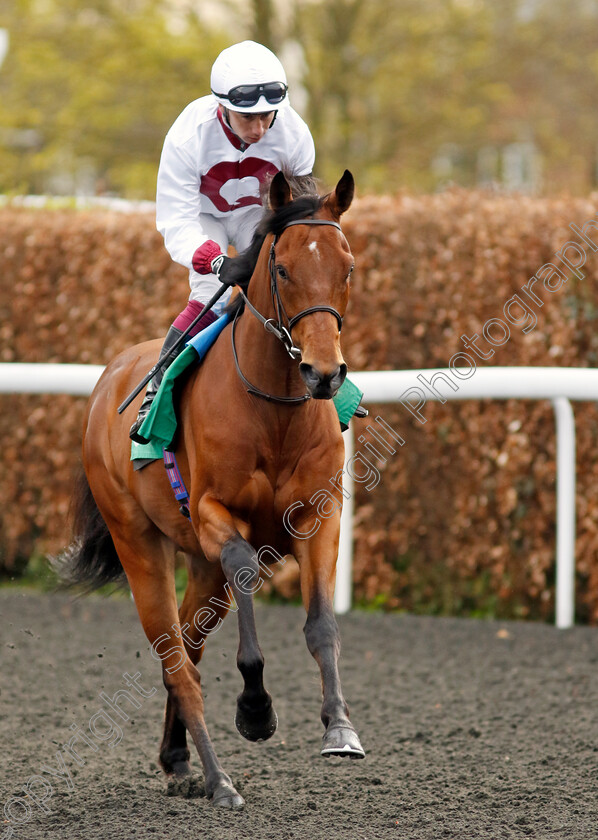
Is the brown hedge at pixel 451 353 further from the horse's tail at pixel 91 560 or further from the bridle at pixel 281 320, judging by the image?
the bridle at pixel 281 320

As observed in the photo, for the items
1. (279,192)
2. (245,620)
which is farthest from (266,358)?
(245,620)

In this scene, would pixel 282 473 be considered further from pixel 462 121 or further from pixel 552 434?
pixel 462 121

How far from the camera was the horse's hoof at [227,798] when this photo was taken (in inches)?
144

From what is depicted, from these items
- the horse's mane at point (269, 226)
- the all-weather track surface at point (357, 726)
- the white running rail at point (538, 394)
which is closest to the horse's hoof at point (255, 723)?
the all-weather track surface at point (357, 726)

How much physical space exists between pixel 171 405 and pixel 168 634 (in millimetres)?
912

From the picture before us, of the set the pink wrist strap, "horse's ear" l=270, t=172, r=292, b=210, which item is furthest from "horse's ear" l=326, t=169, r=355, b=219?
the pink wrist strap

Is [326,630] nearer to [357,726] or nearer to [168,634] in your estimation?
[168,634]

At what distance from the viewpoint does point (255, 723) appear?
10.9 ft

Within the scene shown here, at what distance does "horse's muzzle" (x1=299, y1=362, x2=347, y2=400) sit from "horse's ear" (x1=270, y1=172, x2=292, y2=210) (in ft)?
2.02

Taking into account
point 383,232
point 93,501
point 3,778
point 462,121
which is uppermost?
point 462,121

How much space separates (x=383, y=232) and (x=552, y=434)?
158 centimetres

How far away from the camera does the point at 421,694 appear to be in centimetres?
519

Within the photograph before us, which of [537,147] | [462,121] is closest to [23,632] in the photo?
[462,121]

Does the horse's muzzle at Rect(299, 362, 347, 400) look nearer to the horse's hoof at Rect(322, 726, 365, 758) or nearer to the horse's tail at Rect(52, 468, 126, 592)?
the horse's hoof at Rect(322, 726, 365, 758)
